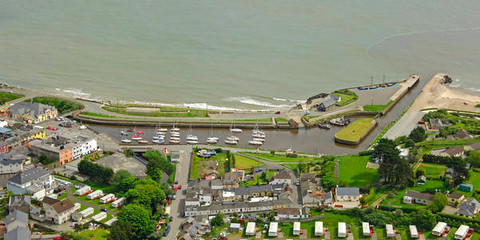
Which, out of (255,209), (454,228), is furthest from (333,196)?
(454,228)

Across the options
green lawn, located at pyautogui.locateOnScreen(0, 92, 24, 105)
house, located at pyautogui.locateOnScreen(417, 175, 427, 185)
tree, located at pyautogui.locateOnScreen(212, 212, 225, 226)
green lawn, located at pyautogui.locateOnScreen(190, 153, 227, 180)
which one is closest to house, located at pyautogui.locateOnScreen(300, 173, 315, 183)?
green lawn, located at pyautogui.locateOnScreen(190, 153, 227, 180)

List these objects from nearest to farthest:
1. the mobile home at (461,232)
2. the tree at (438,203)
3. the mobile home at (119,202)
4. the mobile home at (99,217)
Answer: the mobile home at (461,232) → the mobile home at (99,217) → the tree at (438,203) → the mobile home at (119,202)

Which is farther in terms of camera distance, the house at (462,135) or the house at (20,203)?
the house at (462,135)

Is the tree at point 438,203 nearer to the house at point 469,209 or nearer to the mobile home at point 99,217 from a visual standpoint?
the house at point 469,209

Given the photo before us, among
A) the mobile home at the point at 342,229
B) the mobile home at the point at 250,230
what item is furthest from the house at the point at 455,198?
the mobile home at the point at 250,230

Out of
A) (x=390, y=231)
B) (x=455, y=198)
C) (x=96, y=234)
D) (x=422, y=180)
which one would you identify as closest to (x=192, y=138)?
(x=96, y=234)

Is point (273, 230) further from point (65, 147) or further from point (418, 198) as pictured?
point (65, 147)
